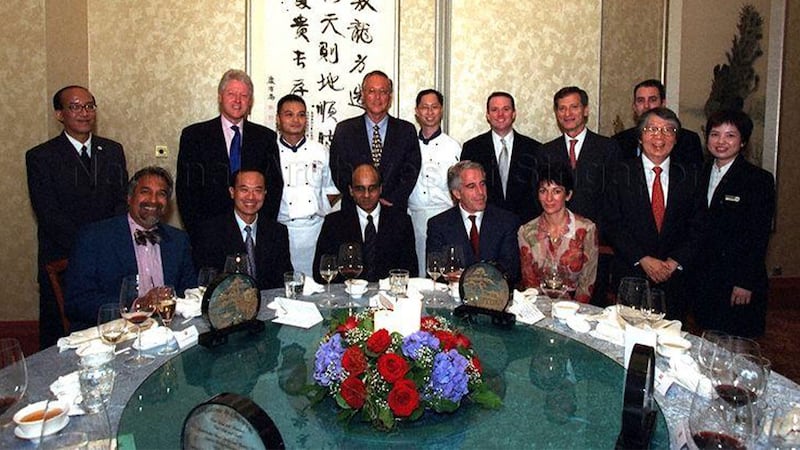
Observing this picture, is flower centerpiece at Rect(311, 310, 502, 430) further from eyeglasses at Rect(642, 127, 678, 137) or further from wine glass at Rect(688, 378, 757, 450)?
eyeglasses at Rect(642, 127, 678, 137)

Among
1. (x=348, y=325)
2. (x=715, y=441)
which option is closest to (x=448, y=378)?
(x=348, y=325)

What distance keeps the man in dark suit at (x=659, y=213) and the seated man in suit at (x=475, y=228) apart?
28.2 inches

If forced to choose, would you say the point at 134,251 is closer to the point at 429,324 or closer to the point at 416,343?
the point at 429,324

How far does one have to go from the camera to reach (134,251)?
288 cm

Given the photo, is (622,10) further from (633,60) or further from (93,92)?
(93,92)

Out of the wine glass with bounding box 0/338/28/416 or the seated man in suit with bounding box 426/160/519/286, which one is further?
the seated man in suit with bounding box 426/160/519/286

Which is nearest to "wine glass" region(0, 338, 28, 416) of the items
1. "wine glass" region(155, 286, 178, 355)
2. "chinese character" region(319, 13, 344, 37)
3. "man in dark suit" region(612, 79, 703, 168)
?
"wine glass" region(155, 286, 178, 355)

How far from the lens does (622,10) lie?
534 centimetres

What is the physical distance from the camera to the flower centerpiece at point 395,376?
1.44m

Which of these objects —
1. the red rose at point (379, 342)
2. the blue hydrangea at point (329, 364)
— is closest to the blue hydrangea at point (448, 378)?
the red rose at point (379, 342)

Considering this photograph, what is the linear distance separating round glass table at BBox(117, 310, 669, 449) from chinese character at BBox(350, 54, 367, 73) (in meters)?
3.32

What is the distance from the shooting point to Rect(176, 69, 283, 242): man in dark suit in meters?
4.18

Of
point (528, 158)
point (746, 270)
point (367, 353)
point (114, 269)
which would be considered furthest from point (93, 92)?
point (746, 270)

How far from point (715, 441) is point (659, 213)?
101 inches
